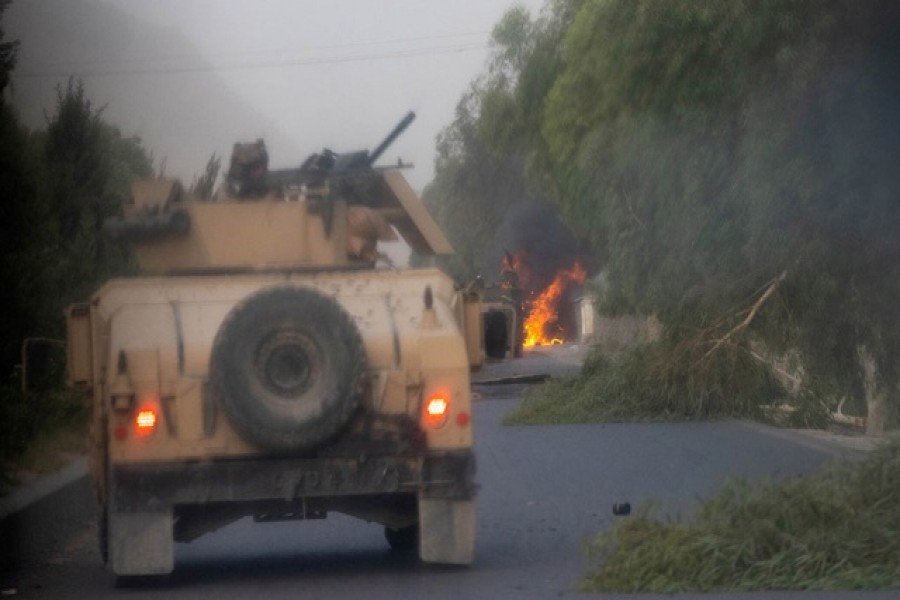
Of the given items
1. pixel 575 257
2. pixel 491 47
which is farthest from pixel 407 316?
pixel 575 257

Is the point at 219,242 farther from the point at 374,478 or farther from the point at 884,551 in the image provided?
the point at 884,551

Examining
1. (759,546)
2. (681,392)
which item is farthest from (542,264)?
(759,546)

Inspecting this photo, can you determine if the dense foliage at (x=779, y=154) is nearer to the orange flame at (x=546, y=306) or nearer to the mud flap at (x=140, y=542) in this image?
the mud flap at (x=140, y=542)

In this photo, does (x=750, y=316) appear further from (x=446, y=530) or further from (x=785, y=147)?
(x=446, y=530)

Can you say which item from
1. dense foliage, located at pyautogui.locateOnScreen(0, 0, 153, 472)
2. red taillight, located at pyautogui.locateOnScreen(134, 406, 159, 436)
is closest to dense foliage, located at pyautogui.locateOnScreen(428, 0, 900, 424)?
red taillight, located at pyautogui.locateOnScreen(134, 406, 159, 436)

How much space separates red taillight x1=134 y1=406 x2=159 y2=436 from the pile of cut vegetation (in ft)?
9.02

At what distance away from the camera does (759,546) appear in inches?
381

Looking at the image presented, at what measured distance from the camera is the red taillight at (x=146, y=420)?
31.9 feet

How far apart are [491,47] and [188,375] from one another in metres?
42.7

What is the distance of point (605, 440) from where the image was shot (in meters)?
21.4

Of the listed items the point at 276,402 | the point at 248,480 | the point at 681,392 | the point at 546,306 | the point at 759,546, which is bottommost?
the point at 759,546

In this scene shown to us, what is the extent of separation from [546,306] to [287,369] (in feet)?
195

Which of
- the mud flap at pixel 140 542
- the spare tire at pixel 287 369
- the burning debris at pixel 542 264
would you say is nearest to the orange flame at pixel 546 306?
the burning debris at pixel 542 264

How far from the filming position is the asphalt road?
1011 cm
